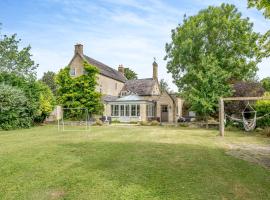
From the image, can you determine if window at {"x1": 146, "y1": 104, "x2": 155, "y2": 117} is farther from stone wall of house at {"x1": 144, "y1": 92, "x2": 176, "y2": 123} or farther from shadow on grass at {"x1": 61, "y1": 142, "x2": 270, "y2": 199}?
shadow on grass at {"x1": 61, "y1": 142, "x2": 270, "y2": 199}

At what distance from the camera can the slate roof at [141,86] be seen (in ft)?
125

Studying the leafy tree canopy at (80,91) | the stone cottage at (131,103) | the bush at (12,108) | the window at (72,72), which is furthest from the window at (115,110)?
the bush at (12,108)

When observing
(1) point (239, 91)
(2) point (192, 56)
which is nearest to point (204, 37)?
(2) point (192, 56)

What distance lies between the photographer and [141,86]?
3953cm

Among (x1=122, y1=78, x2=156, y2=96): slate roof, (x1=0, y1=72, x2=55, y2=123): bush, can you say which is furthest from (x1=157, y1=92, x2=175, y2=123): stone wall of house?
(x1=0, y1=72, x2=55, y2=123): bush

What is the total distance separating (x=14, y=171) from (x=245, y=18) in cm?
2878

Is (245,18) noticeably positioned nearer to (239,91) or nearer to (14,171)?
(239,91)

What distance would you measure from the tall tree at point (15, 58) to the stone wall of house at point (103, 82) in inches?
352

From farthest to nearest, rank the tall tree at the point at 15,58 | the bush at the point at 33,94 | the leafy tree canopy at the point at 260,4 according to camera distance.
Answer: the tall tree at the point at 15,58 < the bush at the point at 33,94 < the leafy tree canopy at the point at 260,4

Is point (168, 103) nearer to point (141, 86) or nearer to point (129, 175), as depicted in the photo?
point (141, 86)

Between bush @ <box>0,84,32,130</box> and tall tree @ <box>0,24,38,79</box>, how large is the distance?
53.6ft

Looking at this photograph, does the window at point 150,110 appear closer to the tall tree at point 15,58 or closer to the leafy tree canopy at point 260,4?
the tall tree at point 15,58

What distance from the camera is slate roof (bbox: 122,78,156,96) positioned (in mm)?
38034

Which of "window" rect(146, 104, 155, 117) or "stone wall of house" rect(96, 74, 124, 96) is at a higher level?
"stone wall of house" rect(96, 74, 124, 96)
